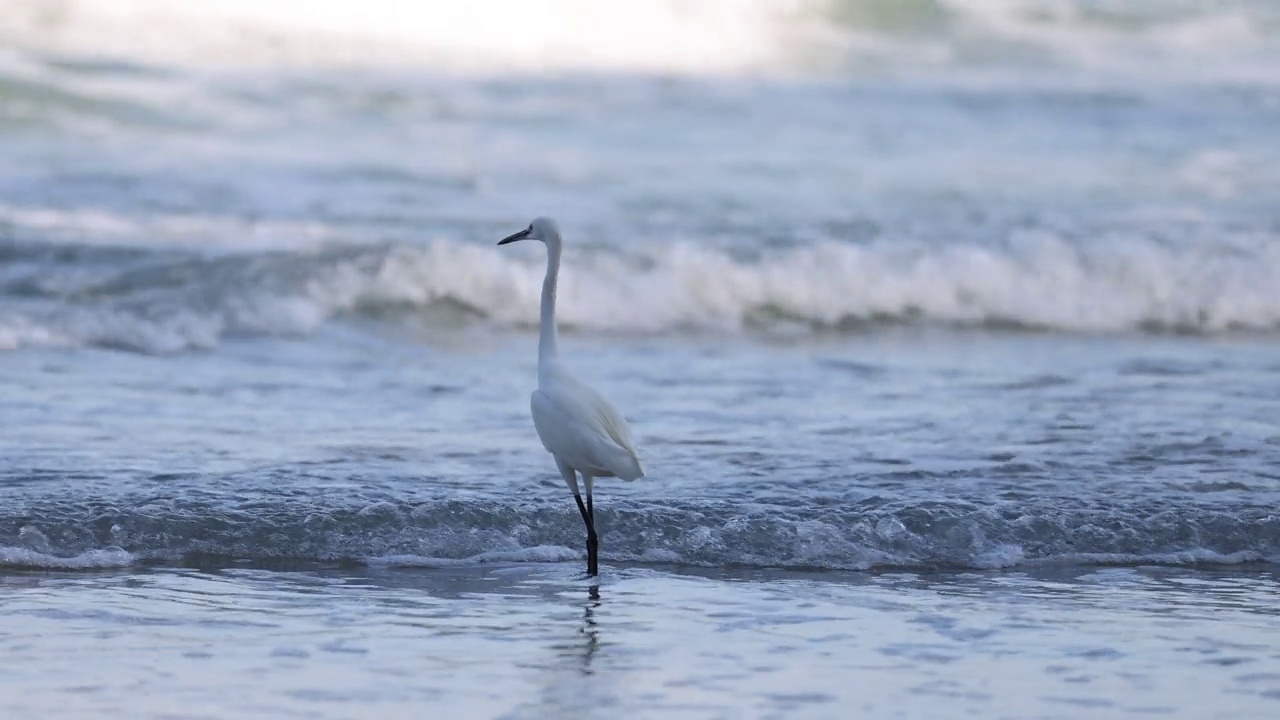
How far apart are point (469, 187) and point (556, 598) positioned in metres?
9.50

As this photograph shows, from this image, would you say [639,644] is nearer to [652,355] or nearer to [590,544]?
[590,544]

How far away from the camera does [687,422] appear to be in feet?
24.2

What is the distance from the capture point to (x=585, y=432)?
17.4ft

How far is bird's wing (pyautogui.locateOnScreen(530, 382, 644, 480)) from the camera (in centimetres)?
530

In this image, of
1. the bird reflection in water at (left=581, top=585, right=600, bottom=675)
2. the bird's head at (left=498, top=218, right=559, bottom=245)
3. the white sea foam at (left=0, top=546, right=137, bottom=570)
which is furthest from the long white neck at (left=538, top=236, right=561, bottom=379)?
the white sea foam at (left=0, top=546, right=137, bottom=570)

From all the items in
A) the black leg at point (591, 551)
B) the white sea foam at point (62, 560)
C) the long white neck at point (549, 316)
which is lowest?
the white sea foam at point (62, 560)

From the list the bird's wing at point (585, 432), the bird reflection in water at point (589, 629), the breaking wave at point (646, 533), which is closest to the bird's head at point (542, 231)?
the bird's wing at point (585, 432)

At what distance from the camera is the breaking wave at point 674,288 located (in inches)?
401

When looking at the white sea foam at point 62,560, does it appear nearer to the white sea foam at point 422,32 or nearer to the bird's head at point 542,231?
the bird's head at point 542,231

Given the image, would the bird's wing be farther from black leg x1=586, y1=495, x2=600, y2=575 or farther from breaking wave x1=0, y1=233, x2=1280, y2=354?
breaking wave x1=0, y1=233, x2=1280, y2=354

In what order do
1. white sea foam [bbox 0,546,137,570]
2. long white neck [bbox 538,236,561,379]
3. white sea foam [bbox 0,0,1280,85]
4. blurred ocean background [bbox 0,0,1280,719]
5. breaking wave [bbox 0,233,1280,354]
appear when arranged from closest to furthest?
blurred ocean background [bbox 0,0,1280,719] < white sea foam [bbox 0,546,137,570] < long white neck [bbox 538,236,561,379] < breaking wave [bbox 0,233,1280,354] < white sea foam [bbox 0,0,1280,85]

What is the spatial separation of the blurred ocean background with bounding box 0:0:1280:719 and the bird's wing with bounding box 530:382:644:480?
0.33 m

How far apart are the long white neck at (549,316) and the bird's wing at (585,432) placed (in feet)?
0.56

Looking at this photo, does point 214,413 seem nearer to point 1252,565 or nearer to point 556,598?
point 556,598
